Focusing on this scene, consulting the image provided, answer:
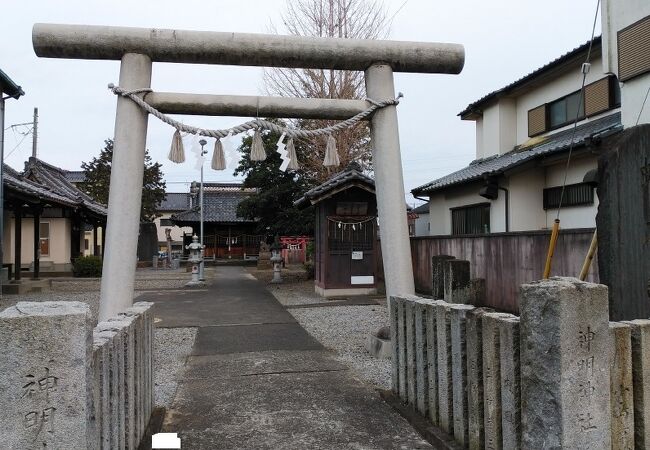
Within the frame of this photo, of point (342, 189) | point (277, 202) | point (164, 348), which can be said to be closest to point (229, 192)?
point (277, 202)

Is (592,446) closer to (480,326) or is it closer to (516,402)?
(516,402)

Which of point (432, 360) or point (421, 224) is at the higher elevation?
point (421, 224)

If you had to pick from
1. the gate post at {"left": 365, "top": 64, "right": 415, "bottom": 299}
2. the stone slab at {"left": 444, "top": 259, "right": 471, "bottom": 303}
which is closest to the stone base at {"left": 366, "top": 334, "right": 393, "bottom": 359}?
the gate post at {"left": 365, "top": 64, "right": 415, "bottom": 299}

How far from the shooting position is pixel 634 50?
941 centimetres

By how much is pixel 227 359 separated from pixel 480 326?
449 centimetres

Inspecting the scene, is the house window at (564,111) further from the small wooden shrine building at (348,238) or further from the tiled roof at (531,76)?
the small wooden shrine building at (348,238)

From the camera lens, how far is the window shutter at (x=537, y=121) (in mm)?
14602

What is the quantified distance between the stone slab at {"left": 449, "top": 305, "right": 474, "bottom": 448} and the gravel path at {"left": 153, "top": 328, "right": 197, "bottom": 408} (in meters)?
2.89

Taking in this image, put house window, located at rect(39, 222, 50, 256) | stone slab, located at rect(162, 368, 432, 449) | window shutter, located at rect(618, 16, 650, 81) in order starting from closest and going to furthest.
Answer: stone slab, located at rect(162, 368, 432, 449) < window shutter, located at rect(618, 16, 650, 81) < house window, located at rect(39, 222, 50, 256)

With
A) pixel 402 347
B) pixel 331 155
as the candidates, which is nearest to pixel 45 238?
pixel 331 155

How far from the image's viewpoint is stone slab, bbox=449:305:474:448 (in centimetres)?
373

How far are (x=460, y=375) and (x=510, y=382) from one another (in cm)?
72

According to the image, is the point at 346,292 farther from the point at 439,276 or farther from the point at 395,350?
the point at 395,350

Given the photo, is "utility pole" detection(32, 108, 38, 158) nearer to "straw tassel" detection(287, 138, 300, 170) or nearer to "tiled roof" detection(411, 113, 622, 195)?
"tiled roof" detection(411, 113, 622, 195)
